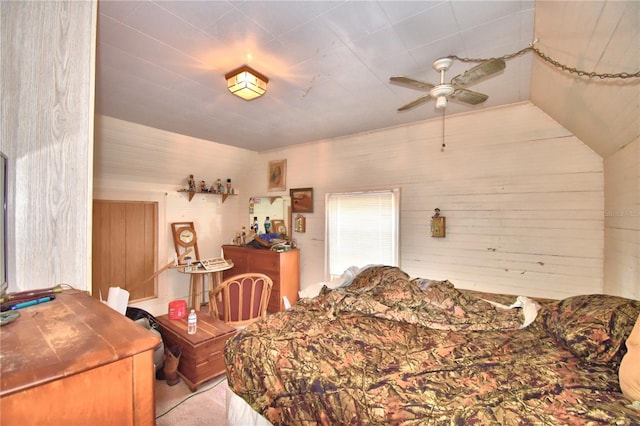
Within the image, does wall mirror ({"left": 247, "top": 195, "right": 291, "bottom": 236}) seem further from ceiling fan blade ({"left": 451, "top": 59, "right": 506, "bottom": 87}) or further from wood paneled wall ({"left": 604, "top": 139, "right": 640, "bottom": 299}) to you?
wood paneled wall ({"left": 604, "top": 139, "right": 640, "bottom": 299})

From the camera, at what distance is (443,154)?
3104 millimetres

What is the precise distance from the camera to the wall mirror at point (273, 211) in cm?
445

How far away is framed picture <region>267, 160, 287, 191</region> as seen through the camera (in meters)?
4.46

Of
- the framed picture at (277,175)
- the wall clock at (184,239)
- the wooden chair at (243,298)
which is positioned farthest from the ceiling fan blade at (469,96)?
the wall clock at (184,239)

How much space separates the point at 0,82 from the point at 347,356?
192 centimetres

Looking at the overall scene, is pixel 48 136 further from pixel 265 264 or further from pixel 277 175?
pixel 277 175

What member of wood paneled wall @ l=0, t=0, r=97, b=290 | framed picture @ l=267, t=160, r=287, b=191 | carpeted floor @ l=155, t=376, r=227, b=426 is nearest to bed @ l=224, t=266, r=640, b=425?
carpeted floor @ l=155, t=376, r=227, b=426

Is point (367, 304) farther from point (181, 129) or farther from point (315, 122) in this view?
point (181, 129)

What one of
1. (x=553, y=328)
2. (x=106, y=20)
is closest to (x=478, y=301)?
(x=553, y=328)

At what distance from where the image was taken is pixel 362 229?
368 centimetres

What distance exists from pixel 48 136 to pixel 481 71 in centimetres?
216

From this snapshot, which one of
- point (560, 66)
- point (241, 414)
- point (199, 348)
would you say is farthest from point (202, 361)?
point (560, 66)

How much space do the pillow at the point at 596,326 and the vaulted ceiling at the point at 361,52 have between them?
1.07 meters

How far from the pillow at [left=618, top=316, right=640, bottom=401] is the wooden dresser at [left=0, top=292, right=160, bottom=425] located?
66.6 inches
